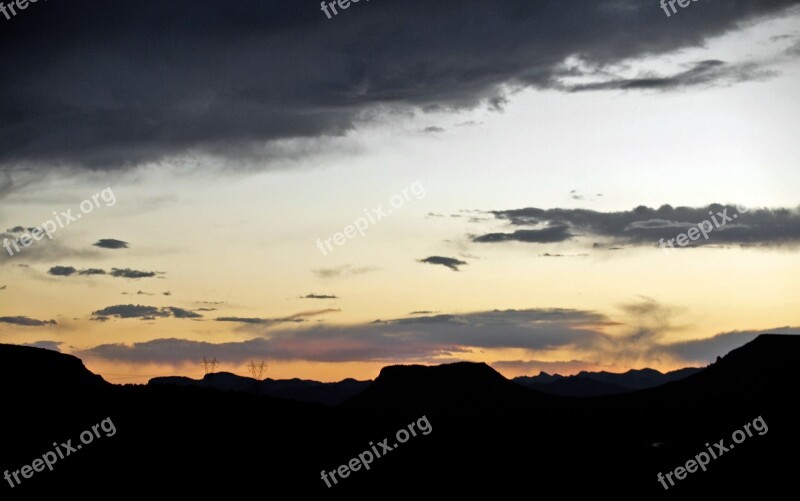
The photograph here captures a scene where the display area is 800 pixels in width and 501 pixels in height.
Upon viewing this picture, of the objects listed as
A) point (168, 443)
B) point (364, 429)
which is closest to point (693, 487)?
point (364, 429)

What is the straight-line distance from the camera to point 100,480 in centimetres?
9881

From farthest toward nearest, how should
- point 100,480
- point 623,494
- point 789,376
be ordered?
1. point 789,376
2. point 623,494
3. point 100,480

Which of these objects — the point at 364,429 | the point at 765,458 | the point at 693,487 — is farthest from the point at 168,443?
the point at 765,458

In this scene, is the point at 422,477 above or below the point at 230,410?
below

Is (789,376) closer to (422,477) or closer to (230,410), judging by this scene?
(422,477)

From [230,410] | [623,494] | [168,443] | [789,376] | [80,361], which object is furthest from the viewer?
[789,376]

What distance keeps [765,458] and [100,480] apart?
94247 millimetres

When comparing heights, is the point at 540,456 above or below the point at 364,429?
below

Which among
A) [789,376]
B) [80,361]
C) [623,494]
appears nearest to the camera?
[623,494]

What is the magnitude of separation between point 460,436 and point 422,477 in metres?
17.7

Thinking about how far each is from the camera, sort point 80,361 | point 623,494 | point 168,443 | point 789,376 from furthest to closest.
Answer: point 789,376
point 80,361
point 623,494
point 168,443

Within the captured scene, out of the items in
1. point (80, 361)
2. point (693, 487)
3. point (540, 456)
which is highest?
point (80, 361)

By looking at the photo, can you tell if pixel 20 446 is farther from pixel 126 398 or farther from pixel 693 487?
pixel 693 487

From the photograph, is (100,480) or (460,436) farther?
(460,436)
